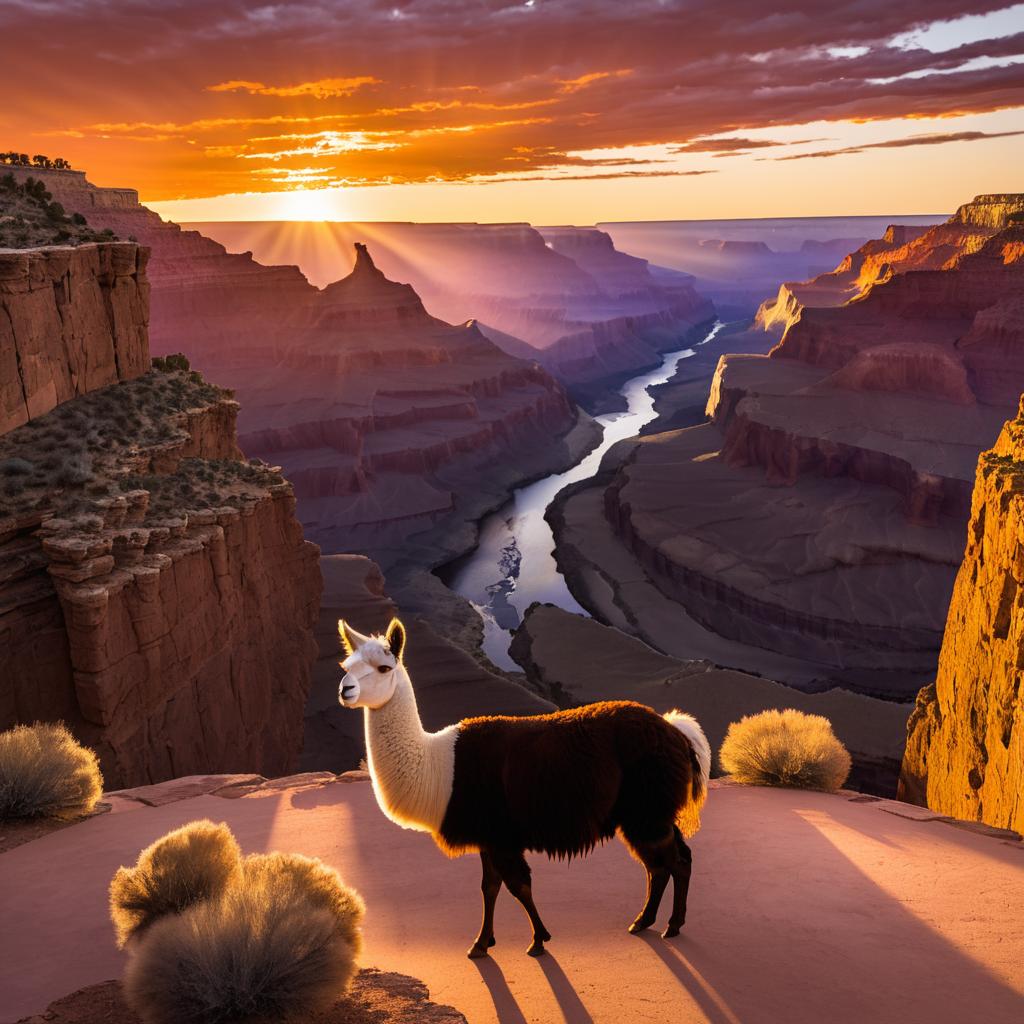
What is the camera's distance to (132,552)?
1594 centimetres

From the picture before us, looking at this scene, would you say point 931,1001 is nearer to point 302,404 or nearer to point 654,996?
point 654,996

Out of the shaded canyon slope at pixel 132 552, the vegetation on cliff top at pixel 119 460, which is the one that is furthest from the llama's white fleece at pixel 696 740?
the vegetation on cliff top at pixel 119 460

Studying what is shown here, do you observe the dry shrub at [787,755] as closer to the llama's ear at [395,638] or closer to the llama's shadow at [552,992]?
the llama's shadow at [552,992]

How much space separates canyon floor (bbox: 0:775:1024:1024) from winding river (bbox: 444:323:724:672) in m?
32.9

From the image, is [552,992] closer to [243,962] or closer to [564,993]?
[564,993]

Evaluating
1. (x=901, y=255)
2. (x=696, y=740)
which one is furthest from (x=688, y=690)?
(x=901, y=255)

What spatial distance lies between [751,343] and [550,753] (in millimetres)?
162658

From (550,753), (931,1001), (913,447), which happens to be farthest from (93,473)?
(913,447)

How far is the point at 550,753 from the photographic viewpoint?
6711 millimetres

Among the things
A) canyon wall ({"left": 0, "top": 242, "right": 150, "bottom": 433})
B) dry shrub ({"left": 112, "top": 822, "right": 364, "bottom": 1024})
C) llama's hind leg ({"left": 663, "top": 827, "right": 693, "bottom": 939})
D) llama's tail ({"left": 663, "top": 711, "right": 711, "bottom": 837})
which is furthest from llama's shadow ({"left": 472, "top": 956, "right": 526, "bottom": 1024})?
canyon wall ({"left": 0, "top": 242, "right": 150, "bottom": 433})

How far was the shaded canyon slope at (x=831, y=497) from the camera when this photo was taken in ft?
149

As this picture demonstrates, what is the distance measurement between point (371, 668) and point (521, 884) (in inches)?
88.3

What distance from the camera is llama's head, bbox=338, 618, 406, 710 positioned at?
6.54 meters

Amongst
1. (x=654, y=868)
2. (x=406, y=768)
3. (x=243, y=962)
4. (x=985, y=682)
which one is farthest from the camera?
(x=985, y=682)
